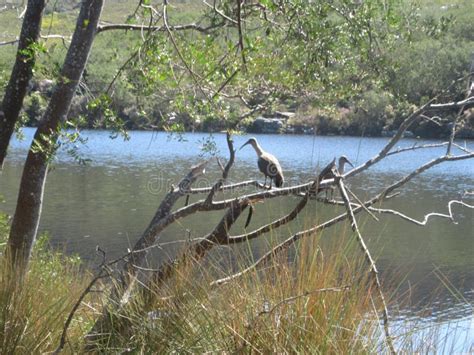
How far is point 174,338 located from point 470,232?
775 inches

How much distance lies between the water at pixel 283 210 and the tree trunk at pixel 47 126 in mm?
3263

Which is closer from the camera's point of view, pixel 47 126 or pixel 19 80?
pixel 47 126

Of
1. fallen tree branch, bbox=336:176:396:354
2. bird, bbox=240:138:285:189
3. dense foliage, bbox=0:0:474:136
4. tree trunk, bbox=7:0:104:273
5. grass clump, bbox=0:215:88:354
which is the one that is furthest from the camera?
bird, bbox=240:138:285:189

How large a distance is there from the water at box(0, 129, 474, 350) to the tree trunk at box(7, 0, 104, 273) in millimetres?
3263

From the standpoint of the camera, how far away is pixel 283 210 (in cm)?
1273

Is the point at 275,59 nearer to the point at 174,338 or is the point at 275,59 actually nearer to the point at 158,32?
the point at 158,32

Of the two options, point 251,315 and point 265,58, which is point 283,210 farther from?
point 251,315

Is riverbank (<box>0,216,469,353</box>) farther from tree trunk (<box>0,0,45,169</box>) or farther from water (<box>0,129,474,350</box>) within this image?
water (<box>0,129,474,350</box>)

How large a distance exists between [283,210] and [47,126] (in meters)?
8.51

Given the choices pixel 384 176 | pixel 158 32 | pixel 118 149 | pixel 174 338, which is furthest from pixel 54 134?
pixel 118 149

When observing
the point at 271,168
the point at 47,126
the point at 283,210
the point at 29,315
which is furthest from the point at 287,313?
the point at 283,210

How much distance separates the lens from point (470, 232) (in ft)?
71.7

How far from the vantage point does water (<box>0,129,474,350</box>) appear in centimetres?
1577

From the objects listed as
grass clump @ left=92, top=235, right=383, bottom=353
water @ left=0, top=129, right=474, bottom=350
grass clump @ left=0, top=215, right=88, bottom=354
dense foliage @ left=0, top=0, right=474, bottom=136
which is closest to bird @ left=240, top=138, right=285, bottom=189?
water @ left=0, top=129, right=474, bottom=350
